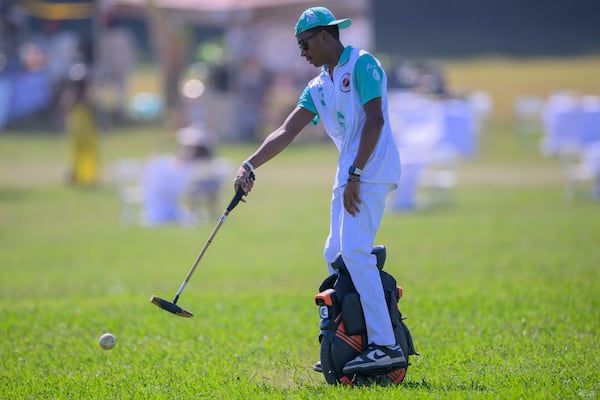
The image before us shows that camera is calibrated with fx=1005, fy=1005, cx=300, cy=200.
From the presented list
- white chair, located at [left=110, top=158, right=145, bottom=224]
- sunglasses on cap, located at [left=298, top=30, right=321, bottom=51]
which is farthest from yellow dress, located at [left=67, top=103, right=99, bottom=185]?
sunglasses on cap, located at [left=298, top=30, right=321, bottom=51]

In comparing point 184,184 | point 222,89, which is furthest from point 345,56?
point 222,89

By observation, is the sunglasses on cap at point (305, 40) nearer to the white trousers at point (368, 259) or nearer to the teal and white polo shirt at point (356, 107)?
the teal and white polo shirt at point (356, 107)

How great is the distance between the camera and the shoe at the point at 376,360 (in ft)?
20.1

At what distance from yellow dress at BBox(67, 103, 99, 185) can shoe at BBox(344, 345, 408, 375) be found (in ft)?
63.7

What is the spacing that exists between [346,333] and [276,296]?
4.35 metres

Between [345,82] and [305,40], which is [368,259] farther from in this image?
[305,40]

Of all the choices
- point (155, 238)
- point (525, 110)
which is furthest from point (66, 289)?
point (525, 110)

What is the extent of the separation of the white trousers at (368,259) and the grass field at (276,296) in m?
0.38

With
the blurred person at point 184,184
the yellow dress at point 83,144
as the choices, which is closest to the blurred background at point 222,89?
the yellow dress at point 83,144

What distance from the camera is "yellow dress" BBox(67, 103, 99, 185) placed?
24672mm

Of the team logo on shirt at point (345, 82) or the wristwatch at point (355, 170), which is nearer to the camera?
the wristwatch at point (355, 170)

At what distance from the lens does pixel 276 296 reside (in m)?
10.6

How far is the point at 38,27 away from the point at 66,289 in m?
24.1

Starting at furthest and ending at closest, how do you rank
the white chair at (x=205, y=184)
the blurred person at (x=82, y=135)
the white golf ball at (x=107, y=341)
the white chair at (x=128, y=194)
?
the blurred person at (x=82, y=135) → the white chair at (x=128, y=194) → the white chair at (x=205, y=184) → the white golf ball at (x=107, y=341)
